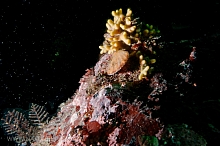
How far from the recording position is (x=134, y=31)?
10.6 ft

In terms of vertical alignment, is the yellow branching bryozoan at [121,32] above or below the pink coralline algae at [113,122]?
above

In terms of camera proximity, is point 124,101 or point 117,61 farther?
point 117,61

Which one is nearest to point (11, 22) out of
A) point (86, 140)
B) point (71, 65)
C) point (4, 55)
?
point (4, 55)

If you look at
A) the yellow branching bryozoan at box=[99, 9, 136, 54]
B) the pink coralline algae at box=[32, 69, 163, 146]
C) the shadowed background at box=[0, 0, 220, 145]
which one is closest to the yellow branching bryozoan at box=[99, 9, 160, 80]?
the yellow branching bryozoan at box=[99, 9, 136, 54]

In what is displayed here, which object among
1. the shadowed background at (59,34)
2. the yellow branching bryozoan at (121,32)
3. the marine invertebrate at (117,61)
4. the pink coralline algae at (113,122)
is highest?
the shadowed background at (59,34)

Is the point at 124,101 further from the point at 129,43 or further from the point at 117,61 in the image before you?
the point at 129,43

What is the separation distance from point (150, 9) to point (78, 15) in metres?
1.78

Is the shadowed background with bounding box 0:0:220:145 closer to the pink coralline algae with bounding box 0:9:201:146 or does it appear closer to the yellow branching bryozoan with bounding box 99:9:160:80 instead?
the yellow branching bryozoan with bounding box 99:9:160:80

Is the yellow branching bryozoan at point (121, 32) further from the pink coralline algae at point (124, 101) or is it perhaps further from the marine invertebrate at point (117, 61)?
the marine invertebrate at point (117, 61)

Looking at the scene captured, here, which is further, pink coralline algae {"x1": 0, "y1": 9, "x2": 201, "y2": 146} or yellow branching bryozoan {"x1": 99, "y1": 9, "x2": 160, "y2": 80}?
yellow branching bryozoan {"x1": 99, "y1": 9, "x2": 160, "y2": 80}

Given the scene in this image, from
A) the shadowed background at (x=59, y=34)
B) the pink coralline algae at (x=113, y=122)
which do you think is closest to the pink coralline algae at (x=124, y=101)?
the pink coralline algae at (x=113, y=122)

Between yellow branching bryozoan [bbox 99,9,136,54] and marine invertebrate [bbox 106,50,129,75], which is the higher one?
yellow branching bryozoan [bbox 99,9,136,54]

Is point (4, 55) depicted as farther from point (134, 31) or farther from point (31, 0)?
point (134, 31)

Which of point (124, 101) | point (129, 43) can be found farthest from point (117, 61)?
point (124, 101)
